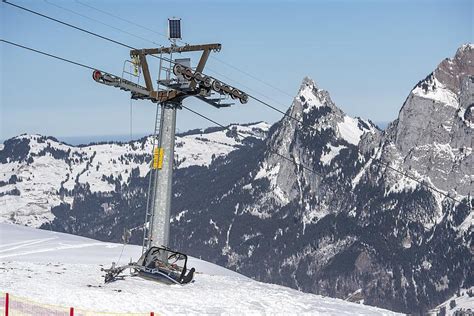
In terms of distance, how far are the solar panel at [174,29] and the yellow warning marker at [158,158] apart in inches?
288

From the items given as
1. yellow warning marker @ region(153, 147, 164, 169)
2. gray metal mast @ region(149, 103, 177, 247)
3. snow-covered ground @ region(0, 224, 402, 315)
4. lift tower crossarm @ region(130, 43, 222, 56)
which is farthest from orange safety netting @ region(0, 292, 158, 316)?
lift tower crossarm @ region(130, 43, 222, 56)

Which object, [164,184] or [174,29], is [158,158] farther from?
[174,29]

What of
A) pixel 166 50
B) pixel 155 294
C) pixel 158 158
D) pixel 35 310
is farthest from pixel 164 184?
pixel 35 310

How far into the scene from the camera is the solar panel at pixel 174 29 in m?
57.3

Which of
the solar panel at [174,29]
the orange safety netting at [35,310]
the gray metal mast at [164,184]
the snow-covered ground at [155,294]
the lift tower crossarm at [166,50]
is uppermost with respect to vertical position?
the solar panel at [174,29]

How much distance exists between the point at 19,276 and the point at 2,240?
3311 cm

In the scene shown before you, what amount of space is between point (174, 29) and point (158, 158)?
8.36 m

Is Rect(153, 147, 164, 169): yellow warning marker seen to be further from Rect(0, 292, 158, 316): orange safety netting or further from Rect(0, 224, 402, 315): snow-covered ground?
Rect(0, 292, 158, 316): orange safety netting

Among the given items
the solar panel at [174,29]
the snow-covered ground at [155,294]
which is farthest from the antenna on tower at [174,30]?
the snow-covered ground at [155,294]

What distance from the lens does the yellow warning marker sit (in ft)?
183

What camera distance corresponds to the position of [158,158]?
183ft

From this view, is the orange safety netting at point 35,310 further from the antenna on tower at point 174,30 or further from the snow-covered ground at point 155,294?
the antenna on tower at point 174,30

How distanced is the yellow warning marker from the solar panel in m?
7.32

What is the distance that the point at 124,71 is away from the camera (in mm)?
55531
